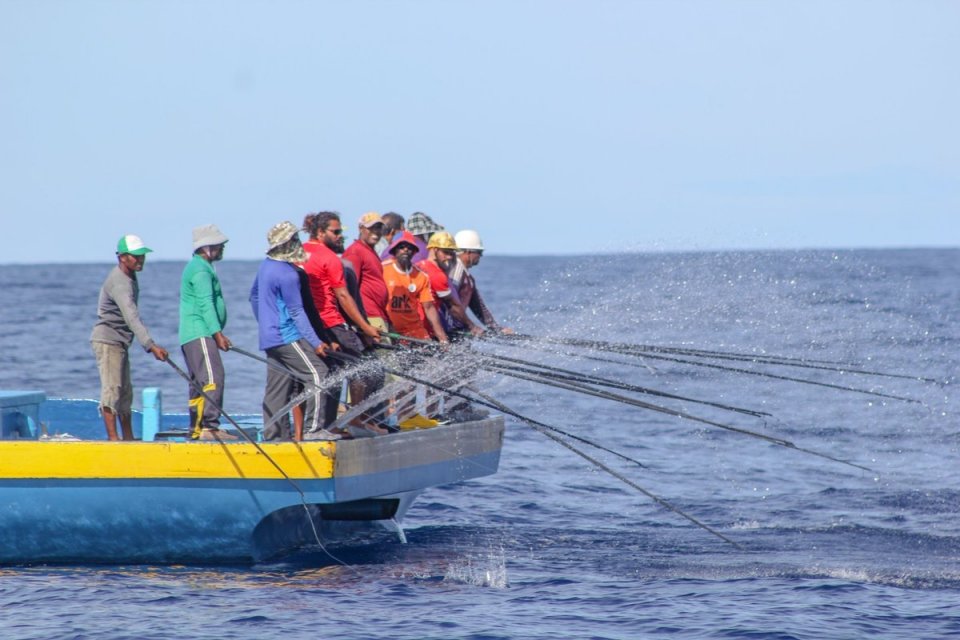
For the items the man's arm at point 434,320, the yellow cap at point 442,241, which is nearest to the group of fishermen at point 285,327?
the man's arm at point 434,320

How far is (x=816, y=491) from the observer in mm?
15992

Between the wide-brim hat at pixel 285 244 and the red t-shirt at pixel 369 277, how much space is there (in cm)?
119

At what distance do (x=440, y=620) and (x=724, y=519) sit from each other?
4833mm

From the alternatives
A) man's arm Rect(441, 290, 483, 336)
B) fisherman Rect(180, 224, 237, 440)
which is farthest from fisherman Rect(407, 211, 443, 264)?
fisherman Rect(180, 224, 237, 440)

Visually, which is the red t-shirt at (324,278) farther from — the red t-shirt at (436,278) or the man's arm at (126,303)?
the red t-shirt at (436,278)

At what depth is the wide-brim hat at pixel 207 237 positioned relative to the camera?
1123 cm

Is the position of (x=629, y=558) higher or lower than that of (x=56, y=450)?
lower

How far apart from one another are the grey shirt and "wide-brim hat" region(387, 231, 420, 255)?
7.16 feet

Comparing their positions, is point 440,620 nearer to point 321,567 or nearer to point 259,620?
point 259,620

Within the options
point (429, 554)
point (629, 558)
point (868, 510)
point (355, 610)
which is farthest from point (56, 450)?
point (868, 510)

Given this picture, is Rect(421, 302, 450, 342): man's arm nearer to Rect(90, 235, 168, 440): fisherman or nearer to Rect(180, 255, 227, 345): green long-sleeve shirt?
Rect(180, 255, 227, 345): green long-sleeve shirt

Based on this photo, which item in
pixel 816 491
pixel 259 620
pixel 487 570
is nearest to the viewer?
pixel 259 620

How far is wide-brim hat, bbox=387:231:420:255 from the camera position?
12648 mm

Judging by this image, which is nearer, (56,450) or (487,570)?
(56,450)
